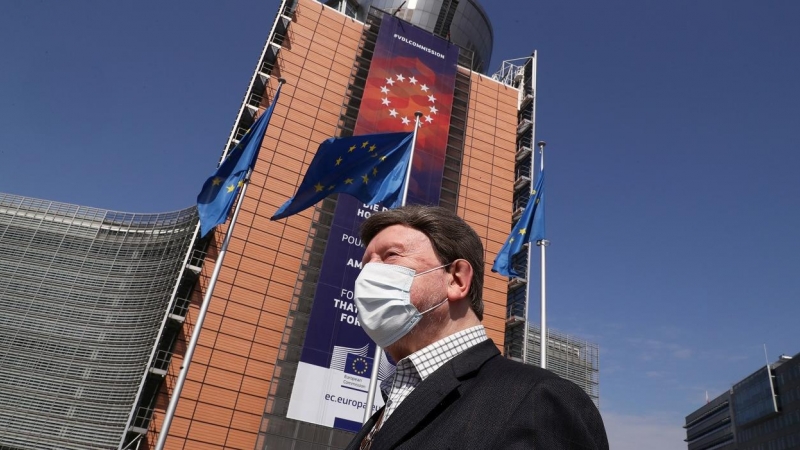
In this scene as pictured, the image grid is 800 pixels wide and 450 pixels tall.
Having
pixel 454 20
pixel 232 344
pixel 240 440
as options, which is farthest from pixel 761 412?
pixel 232 344

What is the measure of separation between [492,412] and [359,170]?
41.4 ft

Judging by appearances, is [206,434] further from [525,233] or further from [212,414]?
[525,233]

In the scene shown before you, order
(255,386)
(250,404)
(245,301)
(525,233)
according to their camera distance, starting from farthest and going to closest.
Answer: (245,301), (255,386), (250,404), (525,233)

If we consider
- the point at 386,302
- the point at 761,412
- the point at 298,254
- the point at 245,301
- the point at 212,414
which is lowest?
the point at 386,302

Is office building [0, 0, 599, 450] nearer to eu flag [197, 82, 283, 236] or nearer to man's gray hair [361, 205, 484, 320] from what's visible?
eu flag [197, 82, 283, 236]

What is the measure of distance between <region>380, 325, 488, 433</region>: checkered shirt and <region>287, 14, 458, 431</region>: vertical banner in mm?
20470

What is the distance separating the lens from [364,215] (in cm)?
3050

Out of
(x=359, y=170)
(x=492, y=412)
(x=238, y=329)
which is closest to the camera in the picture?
(x=492, y=412)

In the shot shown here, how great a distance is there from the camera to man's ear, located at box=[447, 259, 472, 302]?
94.3 inches

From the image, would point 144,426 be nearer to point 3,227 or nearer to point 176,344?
point 176,344

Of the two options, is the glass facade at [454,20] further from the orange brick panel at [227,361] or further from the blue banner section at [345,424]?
the blue banner section at [345,424]

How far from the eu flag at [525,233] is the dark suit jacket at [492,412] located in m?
13.6

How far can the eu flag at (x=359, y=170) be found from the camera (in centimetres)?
1338

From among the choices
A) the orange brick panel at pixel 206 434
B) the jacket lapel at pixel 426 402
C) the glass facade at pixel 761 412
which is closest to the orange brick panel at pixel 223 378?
the orange brick panel at pixel 206 434
